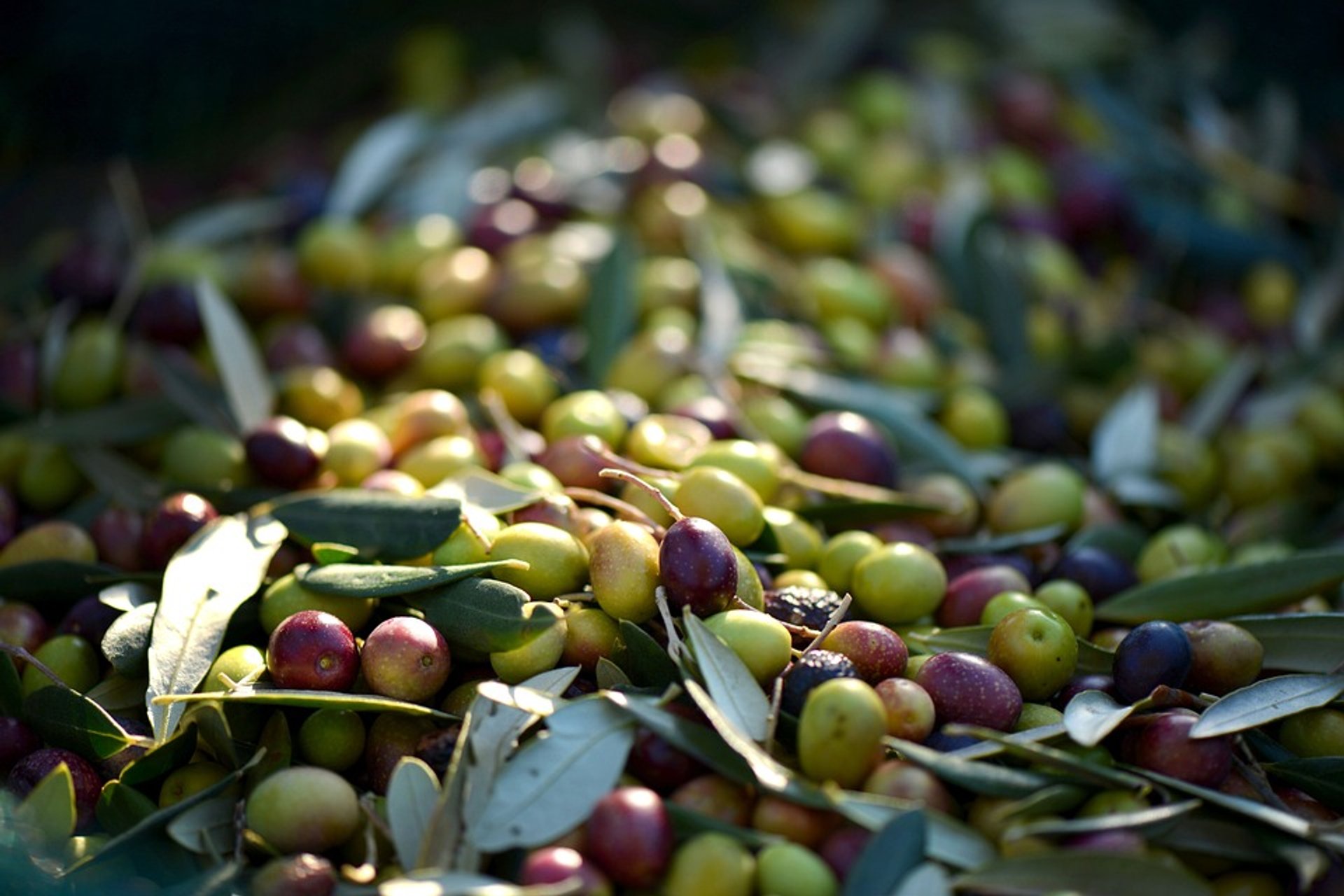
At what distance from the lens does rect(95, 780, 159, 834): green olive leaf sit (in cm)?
111

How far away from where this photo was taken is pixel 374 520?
1287 millimetres

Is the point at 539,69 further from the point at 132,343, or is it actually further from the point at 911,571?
the point at 911,571

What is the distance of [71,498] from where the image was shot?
63.4 inches

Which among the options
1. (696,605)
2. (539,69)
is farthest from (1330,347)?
(539,69)

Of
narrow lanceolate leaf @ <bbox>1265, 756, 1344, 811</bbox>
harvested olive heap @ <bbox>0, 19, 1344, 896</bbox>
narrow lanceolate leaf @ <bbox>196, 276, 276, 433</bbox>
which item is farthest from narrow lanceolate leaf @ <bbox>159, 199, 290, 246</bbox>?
narrow lanceolate leaf @ <bbox>1265, 756, 1344, 811</bbox>

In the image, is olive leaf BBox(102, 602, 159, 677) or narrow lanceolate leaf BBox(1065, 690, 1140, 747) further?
olive leaf BBox(102, 602, 159, 677)

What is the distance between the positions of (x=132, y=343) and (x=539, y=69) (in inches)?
52.0

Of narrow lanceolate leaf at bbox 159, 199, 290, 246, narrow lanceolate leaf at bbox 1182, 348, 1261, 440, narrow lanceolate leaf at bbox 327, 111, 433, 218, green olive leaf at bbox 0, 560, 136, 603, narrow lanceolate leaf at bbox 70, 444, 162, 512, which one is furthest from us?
narrow lanceolate leaf at bbox 327, 111, 433, 218

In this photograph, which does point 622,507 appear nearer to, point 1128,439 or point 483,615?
point 483,615

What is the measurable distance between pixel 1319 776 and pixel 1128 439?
73cm

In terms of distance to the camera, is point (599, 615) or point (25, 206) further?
point (25, 206)

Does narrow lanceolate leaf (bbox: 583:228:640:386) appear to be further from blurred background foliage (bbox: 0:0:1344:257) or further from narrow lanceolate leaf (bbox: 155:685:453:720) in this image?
blurred background foliage (bbox: 0:0:1344:257)

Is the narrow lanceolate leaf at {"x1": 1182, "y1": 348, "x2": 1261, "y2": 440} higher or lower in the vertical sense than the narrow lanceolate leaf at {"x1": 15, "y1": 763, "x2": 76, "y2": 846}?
higher

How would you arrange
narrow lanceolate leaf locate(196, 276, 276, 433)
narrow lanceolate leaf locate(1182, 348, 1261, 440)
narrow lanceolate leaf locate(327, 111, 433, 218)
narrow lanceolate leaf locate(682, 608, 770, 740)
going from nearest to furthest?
narrow lanceolate leaf locate(682, 608, 770, 740), narrow lanceolate leaf locate(196, 276, 276, 433), narrow lanceolate leaf locate(1182, 348, 1261, 440), narrow lanceolate leaf locate(327, 111, 433, 218)
